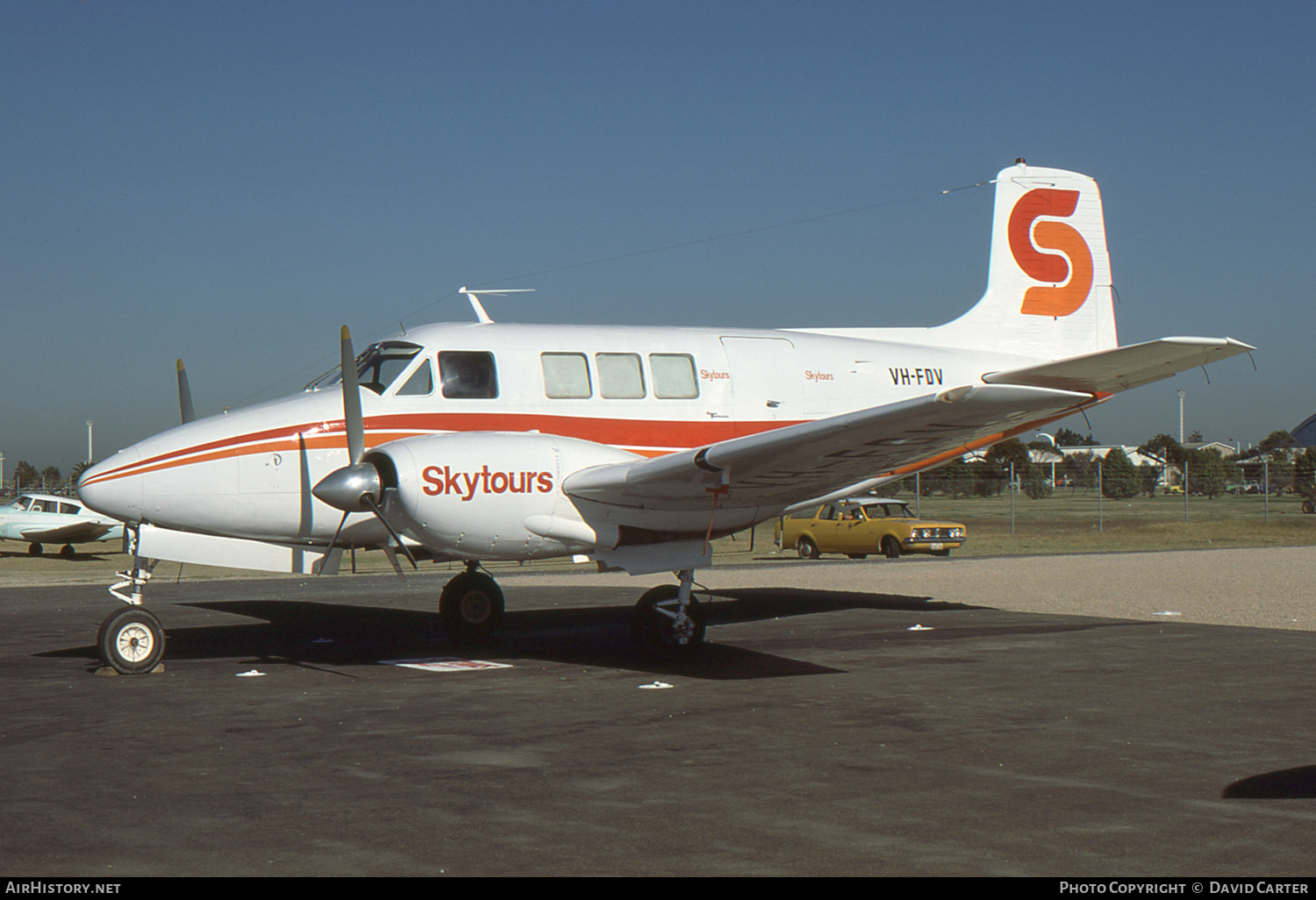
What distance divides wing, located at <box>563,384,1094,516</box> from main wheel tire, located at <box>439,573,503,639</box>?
3.48 meters

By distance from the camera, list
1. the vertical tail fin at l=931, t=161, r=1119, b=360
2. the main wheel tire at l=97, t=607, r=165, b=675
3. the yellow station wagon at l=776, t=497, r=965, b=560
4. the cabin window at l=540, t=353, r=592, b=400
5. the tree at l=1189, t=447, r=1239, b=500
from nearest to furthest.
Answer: the main wheel tire at l=97, t=607, r=165, b=675, the cabin window at l=540, t=353, r=592, b=400, the vertical tail fin at l=931, t=161, r=1119, b=360, the yellow station wagon at l=776, t=497, r=965, b=560, the tree at l=1189, t=447, r=1239, b=500

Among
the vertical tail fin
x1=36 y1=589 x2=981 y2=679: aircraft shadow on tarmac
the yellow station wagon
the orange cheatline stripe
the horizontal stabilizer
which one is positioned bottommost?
x1=36 y1=589 x2=981 y2=679: aircraft shadow on tarmac

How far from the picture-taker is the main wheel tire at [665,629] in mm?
11602

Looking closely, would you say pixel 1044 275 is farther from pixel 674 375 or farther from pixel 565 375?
pixel 565 375

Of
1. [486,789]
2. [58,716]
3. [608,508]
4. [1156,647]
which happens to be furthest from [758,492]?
[58,716]

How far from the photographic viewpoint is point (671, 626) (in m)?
11.6

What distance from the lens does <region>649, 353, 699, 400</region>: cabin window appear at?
13141mm

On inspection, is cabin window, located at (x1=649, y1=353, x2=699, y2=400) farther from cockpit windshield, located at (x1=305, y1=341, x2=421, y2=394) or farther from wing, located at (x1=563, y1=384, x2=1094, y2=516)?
cockpit windshield, located at (x1=305, y1=341, x2=421, y2=394)

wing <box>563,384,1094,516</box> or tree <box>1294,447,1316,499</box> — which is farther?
tree <box>1294,447,1316,499</box>

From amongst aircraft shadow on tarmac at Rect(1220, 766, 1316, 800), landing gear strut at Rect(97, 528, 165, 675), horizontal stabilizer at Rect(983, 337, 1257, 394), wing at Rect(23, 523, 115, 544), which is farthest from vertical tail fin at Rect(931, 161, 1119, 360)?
wing at Rect(23, 523, 115, 544)

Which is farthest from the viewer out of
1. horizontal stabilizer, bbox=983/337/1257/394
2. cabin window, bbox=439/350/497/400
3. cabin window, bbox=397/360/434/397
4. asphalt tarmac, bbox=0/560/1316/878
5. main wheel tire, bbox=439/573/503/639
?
main wheel tire, bbox=439/573/503/639

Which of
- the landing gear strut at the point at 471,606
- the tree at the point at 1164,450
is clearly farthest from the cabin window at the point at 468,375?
the tree at the point at 1164,450

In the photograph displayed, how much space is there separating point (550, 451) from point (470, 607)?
3.66 meters

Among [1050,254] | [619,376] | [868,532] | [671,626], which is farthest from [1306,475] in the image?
[671,626]
